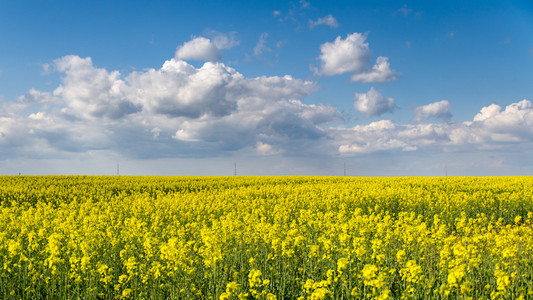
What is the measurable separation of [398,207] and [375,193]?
163 centimetres

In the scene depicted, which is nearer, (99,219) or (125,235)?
(125,235)

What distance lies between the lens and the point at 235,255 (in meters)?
8.23

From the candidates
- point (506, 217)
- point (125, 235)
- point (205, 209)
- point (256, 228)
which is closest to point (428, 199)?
point (506, 217)

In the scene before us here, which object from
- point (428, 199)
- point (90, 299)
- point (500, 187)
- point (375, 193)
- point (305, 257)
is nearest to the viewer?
point (90, 299)

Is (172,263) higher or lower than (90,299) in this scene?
higher

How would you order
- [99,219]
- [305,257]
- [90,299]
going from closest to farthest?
1. [90,299]
2. [305,257]
3. [99,219]

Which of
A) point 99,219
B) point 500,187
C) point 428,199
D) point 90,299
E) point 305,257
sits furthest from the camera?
point 500,187

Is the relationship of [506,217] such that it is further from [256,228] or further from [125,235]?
[125,235]

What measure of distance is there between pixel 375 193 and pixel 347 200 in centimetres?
269

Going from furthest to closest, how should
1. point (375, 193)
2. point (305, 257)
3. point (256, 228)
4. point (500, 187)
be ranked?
point (500, 187) → point (375, 193) → point (256, 228) → point (305, 257)

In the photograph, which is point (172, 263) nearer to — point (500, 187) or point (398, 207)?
point (398, 207)

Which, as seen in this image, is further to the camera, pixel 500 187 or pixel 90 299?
pixel 500 187

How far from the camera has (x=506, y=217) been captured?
18859 mm

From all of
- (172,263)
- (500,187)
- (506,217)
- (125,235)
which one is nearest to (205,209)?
(125,235)
